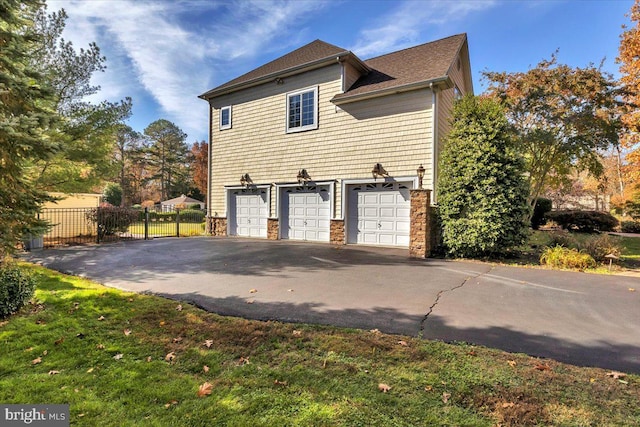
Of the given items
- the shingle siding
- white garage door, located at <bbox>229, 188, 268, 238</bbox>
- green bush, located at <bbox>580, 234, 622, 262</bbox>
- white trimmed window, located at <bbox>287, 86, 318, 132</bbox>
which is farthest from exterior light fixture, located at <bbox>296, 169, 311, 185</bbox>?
green bush, located at <bbox>580, 234, 622, 262</bbox>

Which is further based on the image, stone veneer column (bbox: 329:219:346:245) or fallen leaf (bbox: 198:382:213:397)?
stone veneer column (bbox: 329:219:346:245)

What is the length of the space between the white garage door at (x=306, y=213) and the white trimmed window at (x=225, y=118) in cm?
497

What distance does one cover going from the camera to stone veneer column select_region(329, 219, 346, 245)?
39.2 ft

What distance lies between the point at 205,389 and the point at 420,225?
7.82 m

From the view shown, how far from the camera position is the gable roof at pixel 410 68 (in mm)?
10531

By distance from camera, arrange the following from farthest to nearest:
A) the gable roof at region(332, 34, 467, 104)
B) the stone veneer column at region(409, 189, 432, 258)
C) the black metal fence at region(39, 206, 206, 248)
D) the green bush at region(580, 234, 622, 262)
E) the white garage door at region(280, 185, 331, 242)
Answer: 1. the black metal fence at region(39, 206, 206, 248)
2. the white garage door at region(280, 185, 331, 242)
3. the gable roof at region(332, 34, 467, 104)
4. the stone veneer column at region(409, 189, 432, 258)
5. the green bush at region(580, 234, 622, 262)

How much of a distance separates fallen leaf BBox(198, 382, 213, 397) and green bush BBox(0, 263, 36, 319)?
373 cm

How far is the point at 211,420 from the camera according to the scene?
2283 mm

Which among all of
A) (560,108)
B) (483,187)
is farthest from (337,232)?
(560,108)

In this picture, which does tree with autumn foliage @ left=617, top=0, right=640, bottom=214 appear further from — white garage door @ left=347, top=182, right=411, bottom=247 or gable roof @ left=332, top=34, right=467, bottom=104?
white garage door @ left=347, top=182, right=411, bottom=247

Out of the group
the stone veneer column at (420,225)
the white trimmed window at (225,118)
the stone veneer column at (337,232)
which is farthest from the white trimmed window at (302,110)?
the stone veneer column at (420,225)

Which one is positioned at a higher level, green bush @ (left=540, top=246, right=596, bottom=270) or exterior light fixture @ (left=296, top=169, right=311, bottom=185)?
exterior light fixture @ (left=296, top=169, right=311, bottom=185)

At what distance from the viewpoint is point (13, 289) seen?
4.51 meters

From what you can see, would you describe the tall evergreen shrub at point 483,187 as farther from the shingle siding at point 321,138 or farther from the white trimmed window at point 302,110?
the white trimmed window at point 302,110
